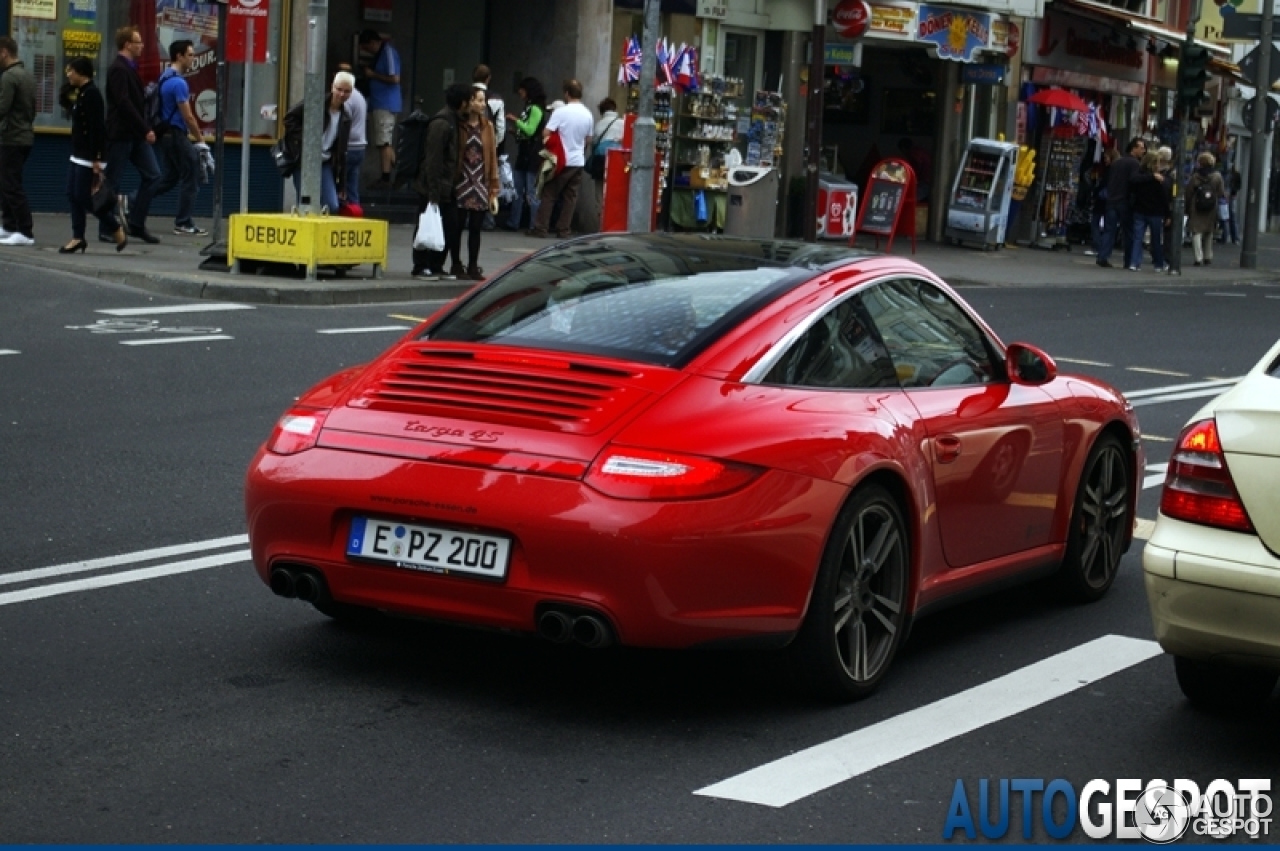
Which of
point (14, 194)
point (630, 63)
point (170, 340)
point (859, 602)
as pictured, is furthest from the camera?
point (630, 63)

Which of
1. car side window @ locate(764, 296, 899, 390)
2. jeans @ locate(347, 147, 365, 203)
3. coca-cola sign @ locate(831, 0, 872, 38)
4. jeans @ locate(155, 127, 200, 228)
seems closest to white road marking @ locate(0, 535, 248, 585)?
car side window @ locate(764, 296, 899, 390)

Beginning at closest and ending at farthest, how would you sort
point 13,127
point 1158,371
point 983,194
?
1. point 1158,371
2. point 13,127
3. point 983,194

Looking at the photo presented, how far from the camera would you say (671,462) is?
5.83 m

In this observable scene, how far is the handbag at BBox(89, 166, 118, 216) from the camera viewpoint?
20172 millimetres

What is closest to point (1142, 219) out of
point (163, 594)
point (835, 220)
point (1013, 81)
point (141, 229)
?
point (835, 220)

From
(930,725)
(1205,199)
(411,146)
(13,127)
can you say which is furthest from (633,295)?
(1205,199)

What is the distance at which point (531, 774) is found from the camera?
5.50m

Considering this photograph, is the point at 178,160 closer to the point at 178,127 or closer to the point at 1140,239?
the point at 178,127

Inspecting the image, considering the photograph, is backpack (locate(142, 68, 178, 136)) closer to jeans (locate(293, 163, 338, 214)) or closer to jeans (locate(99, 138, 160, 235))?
jeans (locate(99, 138, 160, 235))

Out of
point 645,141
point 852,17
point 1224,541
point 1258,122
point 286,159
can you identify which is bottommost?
point 1224,541

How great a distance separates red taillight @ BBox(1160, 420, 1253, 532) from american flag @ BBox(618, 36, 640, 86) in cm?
2542

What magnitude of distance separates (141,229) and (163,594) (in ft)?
49.1

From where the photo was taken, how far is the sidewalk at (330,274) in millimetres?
18031

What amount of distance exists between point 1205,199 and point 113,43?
20061 mm
